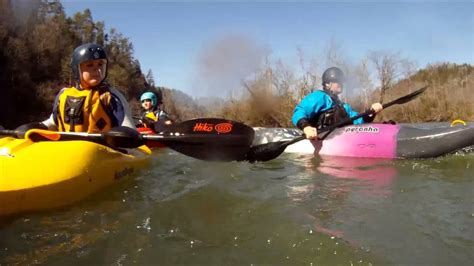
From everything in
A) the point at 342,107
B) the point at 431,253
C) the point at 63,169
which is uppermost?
the point at 342,107

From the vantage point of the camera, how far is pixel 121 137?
347 cm

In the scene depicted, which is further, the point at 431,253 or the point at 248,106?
the point at 248,106

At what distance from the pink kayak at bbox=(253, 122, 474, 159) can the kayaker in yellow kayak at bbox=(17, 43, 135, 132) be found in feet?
6.32

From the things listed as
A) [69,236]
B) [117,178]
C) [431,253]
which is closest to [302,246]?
[431,253]

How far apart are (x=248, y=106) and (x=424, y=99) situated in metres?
7.39

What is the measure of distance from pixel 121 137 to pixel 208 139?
956 millimetres

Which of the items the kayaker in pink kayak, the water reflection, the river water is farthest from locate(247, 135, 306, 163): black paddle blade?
the kayaker in pink kayak

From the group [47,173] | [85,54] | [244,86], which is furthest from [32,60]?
[47,173]

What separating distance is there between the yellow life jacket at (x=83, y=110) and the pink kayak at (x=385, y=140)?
6.68 ft

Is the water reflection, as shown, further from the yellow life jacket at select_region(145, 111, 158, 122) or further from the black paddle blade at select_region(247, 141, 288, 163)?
the yellow life jacket at select_region(145, 111, 158, 122)

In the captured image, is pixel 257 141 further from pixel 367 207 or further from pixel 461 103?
pixel 461 103

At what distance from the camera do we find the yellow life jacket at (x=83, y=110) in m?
4.00

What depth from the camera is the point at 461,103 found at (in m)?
16.9

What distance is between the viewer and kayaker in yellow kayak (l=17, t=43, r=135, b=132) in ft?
13.1
